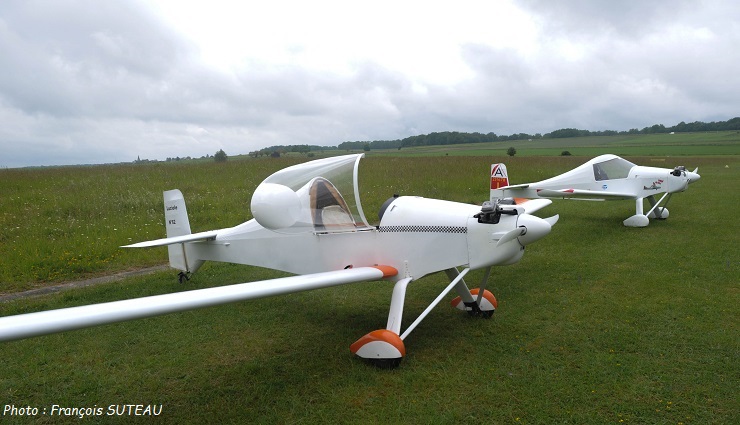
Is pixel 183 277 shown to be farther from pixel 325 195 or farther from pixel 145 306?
pixel 145 306

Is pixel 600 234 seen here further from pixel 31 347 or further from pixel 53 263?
pixel 53 263

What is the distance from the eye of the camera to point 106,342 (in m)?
4.44

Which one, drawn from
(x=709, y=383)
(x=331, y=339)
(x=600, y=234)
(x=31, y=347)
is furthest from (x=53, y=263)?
(x=600, y=234)

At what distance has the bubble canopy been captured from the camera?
422 cm

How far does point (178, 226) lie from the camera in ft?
19.5

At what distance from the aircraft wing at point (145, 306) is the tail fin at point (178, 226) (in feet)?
9.65

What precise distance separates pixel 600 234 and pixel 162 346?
8353 mm

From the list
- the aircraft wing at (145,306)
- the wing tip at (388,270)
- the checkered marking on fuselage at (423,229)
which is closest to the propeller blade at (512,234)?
the checkered marking on fuselage at (423,229)

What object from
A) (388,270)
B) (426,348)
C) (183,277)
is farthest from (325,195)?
(183,277)

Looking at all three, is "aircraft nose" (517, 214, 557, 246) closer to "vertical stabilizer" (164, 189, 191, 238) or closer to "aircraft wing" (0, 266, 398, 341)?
"aircraft wing" (0, 266, 398, 341)

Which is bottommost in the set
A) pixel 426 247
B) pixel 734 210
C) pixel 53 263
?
pixel 734 210

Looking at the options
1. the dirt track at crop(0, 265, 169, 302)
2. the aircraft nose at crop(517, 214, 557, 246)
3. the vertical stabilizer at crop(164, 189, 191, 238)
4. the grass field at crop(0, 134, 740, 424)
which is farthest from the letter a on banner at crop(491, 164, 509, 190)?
the dirt track at crop(0, 265, 169, 302)

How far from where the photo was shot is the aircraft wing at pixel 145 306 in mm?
2297

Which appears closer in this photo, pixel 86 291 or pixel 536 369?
pixel 536 369
